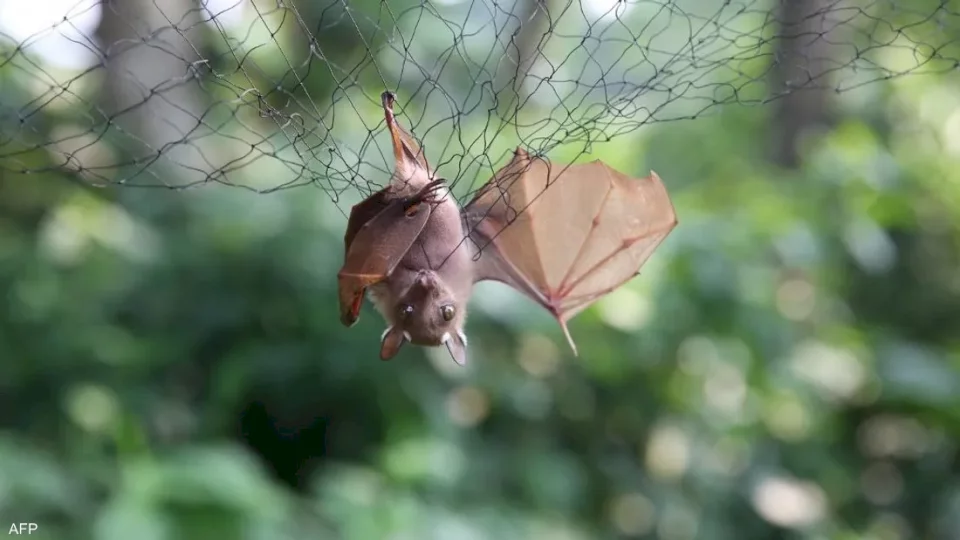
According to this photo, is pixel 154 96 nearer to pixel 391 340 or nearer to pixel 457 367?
pixel 457 367

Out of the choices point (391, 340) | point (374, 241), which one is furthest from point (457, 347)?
point (374, 241)

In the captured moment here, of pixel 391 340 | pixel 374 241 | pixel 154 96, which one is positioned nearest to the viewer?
pixel 374 241

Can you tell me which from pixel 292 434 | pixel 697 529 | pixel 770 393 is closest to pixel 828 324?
pixel 770 393

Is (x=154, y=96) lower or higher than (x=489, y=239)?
higher

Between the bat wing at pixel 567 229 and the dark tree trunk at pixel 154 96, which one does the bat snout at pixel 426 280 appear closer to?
the bat wing at pixel 567 229

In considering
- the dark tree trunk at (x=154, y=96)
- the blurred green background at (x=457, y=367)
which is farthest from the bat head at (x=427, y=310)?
the dark tree trunk at (x=154, y=96)

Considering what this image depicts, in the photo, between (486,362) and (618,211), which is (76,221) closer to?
(486,362)
